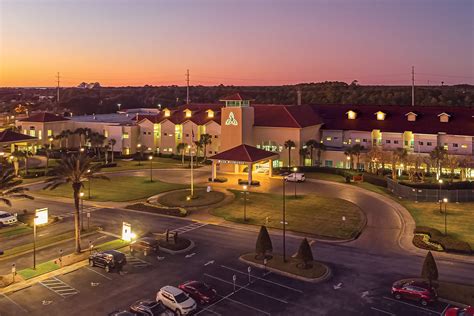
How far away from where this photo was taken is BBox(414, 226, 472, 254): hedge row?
43.4m

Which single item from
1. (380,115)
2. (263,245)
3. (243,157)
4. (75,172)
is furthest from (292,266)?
(380,115)

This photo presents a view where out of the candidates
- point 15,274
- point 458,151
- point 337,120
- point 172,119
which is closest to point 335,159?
point 337,120

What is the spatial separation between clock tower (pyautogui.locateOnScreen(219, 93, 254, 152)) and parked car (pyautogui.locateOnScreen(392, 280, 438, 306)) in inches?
2306

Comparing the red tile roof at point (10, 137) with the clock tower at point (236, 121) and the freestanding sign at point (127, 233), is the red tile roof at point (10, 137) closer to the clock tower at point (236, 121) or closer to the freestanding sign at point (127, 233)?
the clock tower at point (236, 121)

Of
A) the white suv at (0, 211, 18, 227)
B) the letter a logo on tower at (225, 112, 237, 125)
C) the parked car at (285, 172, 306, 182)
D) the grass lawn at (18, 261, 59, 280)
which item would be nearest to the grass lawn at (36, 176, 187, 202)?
the white suv at (0, 211, 18, 227)

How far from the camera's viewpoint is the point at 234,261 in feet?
135

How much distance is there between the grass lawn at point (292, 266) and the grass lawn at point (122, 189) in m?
32.2

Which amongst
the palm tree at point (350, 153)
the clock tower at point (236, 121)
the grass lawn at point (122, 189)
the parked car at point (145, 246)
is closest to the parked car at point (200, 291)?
the parked car at point (145, 246)

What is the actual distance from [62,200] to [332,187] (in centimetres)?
4400

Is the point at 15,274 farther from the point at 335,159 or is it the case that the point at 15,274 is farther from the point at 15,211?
the point at 335,159

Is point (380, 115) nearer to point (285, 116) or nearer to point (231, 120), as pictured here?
point (285, 116)

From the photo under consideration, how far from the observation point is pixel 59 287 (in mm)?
35969

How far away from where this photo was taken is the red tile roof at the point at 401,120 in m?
83.0

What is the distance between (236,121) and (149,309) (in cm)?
6145
